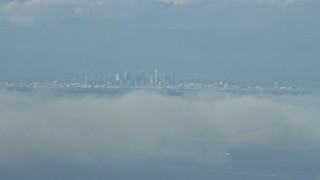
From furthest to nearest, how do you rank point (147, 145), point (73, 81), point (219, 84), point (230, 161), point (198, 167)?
point (219, 84) → point (73, 81) → point (147, 145) → point (230, 161) → point (198, 167)

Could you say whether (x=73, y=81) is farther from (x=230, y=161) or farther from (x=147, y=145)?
(x=230, y=161)

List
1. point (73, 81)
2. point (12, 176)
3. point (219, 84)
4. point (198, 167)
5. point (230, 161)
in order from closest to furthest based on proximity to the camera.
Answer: point (12, 176)
point (198, 167)
point (230, 161)
point (73, 81)
point (219, 84)

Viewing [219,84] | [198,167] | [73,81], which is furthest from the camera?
[219,84]

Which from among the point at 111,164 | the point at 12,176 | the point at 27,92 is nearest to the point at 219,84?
the point at 27,92

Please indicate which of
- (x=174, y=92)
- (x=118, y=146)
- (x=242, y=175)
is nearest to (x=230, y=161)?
(x=242, y=175)

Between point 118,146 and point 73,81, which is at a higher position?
point 73,81

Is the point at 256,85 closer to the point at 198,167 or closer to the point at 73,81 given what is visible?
the point at 73,81

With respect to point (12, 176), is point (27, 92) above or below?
above

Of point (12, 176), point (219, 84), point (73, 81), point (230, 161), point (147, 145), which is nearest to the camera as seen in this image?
point (12, 176)

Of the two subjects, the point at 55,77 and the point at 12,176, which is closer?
the point at 12,176
